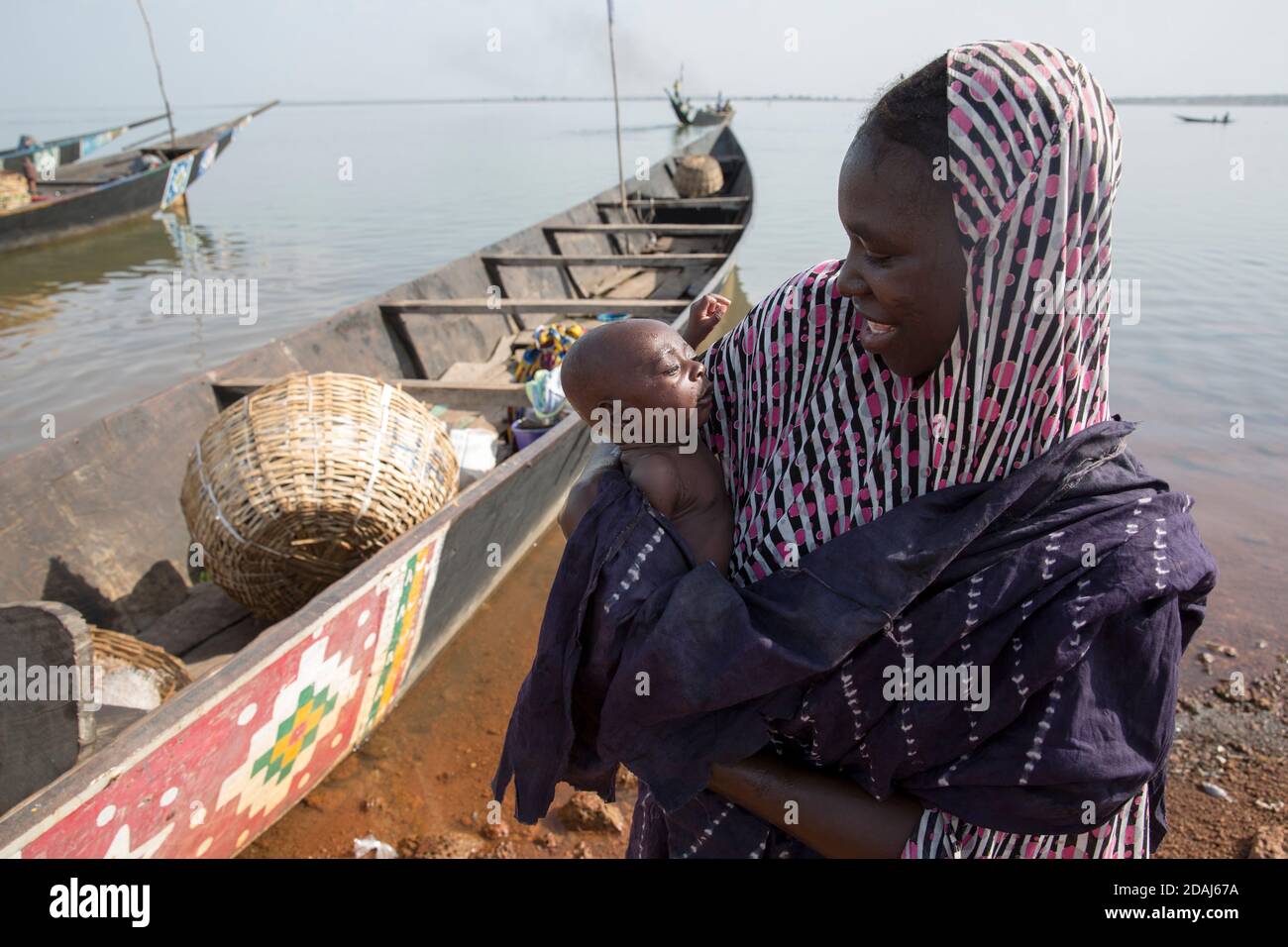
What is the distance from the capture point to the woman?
2.98 ft

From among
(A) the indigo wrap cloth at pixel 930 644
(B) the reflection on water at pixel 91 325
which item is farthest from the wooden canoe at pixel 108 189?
(A) the indigo wrap cloth at pixel 930 644

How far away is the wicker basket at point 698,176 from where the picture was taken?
472 inches

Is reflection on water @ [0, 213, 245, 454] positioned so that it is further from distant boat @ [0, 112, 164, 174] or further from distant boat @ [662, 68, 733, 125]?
distant boat @ [662, 68, 733, 125]

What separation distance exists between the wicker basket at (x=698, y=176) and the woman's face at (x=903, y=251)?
11.6 meters

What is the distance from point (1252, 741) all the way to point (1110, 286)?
296 cm

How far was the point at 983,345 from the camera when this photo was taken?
0.94 metres

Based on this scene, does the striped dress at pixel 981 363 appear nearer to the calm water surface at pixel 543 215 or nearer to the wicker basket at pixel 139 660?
the calm water surface at pixel 543 215

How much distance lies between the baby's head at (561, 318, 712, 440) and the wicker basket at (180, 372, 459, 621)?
1.85 meters

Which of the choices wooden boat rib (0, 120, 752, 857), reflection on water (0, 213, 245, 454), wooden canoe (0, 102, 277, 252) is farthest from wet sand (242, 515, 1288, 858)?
wooden canoe (0, 102, 277, 252)
